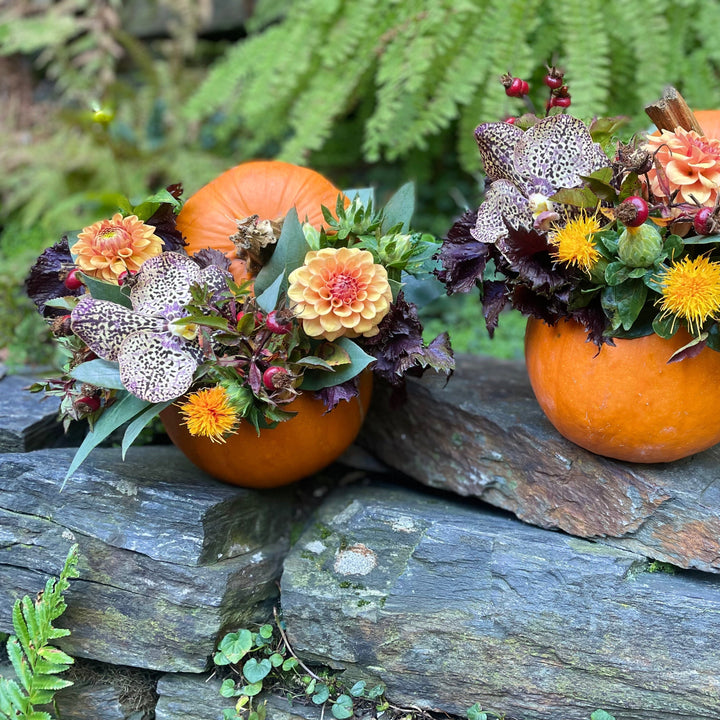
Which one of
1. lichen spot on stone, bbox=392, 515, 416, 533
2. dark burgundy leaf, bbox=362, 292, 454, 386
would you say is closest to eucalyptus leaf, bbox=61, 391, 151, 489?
dark burgundy leaf, bbox=362, 292, 454, 386

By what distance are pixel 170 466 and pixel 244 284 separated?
0.68m

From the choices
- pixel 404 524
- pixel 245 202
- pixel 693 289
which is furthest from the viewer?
pixel 245 202

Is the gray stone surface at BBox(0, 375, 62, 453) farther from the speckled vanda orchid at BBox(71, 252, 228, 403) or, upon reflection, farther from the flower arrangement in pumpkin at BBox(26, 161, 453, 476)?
the speckled vanda orchid at BBox(71, 252, 228, 403)

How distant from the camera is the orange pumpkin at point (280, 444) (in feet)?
6.25

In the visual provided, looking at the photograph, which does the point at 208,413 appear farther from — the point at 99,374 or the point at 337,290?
the point at 337,290

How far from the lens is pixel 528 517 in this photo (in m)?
2.02

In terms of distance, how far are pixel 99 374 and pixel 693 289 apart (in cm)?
138

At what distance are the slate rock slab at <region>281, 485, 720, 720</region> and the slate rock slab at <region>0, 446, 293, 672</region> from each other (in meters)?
0.18

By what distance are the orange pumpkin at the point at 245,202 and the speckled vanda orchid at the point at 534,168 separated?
0.55m

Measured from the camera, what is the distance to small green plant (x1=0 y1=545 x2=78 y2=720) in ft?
5.32

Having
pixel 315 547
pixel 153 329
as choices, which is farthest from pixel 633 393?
pixel 153 329

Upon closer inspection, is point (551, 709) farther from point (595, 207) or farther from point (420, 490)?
point (595, 207)

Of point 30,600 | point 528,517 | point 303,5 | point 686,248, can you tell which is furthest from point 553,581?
point 303,5

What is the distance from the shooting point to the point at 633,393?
1.70m
